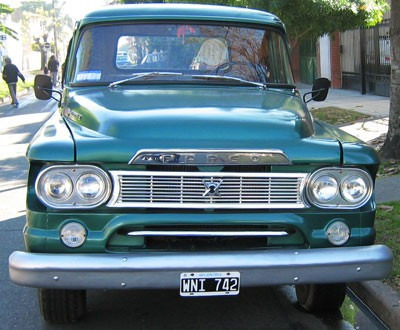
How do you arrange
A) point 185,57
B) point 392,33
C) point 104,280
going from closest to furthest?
1. point 104,280
2. point 185,57
3. point 392,33

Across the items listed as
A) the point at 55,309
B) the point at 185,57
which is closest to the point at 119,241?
the point at 55,309

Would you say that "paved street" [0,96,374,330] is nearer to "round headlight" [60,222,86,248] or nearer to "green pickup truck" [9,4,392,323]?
"green pickup truck" [9,4,392,323]

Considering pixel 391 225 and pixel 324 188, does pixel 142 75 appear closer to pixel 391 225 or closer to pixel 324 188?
pixel 324 188

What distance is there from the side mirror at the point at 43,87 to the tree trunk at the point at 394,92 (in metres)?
5.27

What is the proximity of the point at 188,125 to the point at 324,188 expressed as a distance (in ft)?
2.84

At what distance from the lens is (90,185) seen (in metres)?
3.42

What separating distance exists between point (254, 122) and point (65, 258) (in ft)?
4.41

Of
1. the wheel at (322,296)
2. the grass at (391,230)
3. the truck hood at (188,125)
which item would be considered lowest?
the wheel at (322,296)

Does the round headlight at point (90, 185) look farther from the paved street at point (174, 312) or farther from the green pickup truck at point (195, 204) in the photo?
the paved street at point (174, 312)

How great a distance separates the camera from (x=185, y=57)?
15.9ft

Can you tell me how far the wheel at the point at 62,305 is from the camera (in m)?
3.91

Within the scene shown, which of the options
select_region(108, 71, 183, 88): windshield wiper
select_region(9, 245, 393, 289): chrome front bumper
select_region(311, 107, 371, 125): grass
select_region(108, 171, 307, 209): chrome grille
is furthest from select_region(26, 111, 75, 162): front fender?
select_region(311, 107, 371, 125): grass

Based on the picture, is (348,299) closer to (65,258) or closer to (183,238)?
(183,238)

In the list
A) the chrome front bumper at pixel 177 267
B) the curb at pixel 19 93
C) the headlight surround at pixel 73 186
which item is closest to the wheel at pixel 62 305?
the chrome front bumper at pixel 177 267
